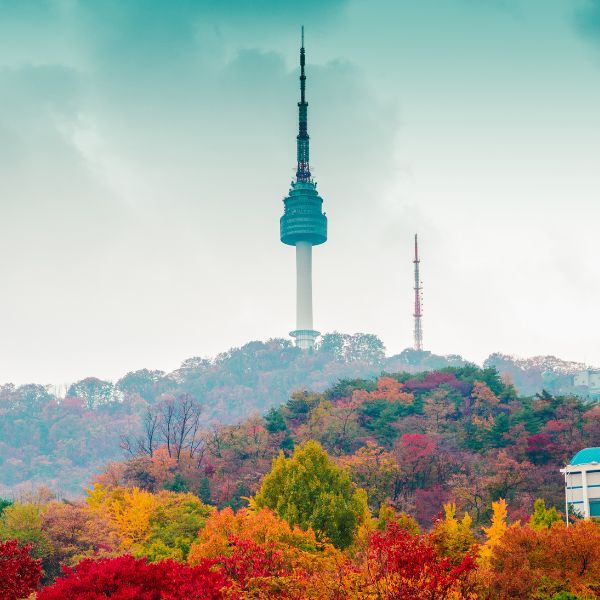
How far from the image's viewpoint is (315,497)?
41.6m

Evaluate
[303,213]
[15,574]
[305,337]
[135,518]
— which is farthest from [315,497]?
[305,337]

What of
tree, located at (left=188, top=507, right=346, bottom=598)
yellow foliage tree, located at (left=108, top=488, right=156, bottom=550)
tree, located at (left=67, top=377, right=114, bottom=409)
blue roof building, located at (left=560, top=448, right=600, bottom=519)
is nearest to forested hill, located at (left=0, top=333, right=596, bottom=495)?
tree, located at (left=67, top=377, right=114, bottom=409)

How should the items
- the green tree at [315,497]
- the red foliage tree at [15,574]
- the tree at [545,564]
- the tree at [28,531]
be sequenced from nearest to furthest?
the red foliage tree at [15,574] < the tree at [545,564] < the green tree at [315,497] < the tree at [28,531]

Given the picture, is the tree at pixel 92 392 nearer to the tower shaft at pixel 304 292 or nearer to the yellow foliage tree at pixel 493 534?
the tower shaft at pixel 304 292

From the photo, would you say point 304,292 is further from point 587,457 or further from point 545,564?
point 545,564

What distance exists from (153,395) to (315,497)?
147526mm

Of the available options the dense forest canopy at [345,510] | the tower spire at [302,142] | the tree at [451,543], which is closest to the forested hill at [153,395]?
the dense forest canopy at [345,510]

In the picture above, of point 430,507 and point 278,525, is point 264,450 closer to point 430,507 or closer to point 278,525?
point 430,507

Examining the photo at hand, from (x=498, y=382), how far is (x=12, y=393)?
115725 millimetres

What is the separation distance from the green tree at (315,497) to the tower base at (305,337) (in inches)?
5169

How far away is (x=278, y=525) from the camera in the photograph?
111ft

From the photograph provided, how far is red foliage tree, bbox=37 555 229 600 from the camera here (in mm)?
21594

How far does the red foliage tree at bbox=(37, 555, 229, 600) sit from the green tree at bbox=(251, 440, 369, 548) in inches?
667

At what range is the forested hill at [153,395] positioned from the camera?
510ft
